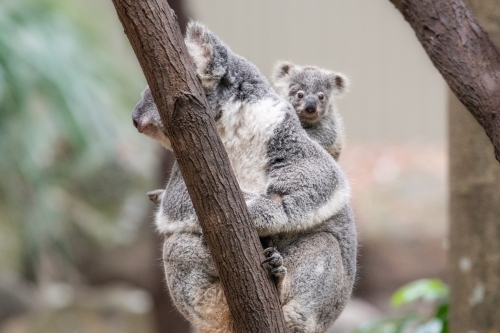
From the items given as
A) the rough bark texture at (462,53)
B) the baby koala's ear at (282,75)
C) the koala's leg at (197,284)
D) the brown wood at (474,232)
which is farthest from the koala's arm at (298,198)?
the brown wood at (474,232)

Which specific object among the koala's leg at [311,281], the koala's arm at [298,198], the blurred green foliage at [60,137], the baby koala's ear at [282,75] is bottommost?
the koala's leg at [311,281]

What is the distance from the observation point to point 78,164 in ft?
26.5

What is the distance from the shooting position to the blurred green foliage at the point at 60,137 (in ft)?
21.8

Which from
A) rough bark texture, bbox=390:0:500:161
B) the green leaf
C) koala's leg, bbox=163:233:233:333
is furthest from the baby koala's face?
the green leaf

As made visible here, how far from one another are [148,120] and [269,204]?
20.9 inches

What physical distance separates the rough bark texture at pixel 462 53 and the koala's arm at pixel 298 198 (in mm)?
521

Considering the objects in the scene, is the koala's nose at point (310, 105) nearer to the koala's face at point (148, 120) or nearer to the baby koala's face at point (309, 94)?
the baby koala's face at point (309, 94)

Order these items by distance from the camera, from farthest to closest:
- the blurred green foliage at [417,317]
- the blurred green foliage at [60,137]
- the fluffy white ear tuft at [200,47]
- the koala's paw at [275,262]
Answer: the blurred green foliage at [60,137] → the blurred green foliage at [417,317] → the fluffy white ear tuft at [200,47] → the koala's paw at [275,262]

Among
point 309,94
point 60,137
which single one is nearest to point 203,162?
point 309,94

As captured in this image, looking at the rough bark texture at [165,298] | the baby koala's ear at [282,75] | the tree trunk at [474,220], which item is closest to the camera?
the baby koala's ear at [282,75]

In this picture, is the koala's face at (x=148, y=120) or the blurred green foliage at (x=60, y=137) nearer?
the koala's face at (x=148, y=120)

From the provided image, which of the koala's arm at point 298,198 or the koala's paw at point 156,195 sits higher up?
the koala's paw at point 156,195

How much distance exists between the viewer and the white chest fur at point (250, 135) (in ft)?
7.23

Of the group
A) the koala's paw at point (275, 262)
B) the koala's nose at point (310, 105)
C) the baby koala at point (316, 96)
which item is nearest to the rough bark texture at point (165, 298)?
the baby koala at point (316, 96)
